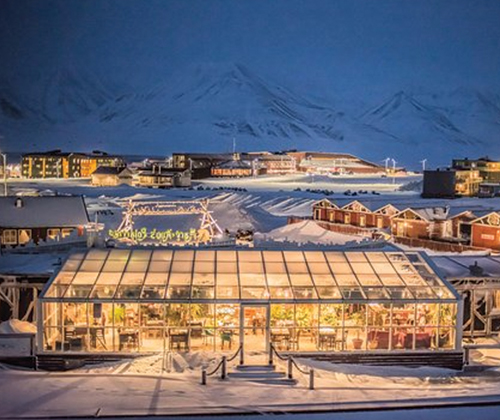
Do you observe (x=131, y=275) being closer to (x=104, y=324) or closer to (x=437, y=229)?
(x=104, y=324)

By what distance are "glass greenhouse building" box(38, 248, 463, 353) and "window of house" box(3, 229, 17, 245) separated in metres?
16.6

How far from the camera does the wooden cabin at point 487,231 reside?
33.4 meters

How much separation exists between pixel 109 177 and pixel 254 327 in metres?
62.4

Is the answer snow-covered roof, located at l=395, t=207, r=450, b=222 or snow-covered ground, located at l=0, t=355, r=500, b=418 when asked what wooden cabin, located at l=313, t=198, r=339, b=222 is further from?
snow-covered ground, located at l=0, t=355, r=500, b=418

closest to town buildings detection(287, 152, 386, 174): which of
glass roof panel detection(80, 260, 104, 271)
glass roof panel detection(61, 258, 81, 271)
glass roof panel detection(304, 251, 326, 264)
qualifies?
glass roof panel detection(304, 251, 326, 264)

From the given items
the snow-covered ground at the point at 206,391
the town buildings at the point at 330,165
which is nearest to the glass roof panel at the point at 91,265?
the snow-covered ground at the point at 206,391

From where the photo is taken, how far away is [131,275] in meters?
15.1

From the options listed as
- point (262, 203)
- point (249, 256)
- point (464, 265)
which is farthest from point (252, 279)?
point (262, 203)

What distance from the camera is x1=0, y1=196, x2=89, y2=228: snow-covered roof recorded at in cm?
3050

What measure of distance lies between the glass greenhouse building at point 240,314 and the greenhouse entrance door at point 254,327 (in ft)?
0.07

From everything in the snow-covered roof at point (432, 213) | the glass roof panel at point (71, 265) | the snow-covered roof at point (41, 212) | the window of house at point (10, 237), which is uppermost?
the snow-covered roof at point (432, 213)

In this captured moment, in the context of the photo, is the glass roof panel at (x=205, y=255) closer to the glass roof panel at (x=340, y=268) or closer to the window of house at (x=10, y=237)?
the glass roof panel at (x=340, y=268)

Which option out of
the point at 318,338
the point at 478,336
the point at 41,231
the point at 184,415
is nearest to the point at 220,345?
the point at 318,338

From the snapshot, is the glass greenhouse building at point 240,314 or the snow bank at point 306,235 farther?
the snow bank at point 306,235
